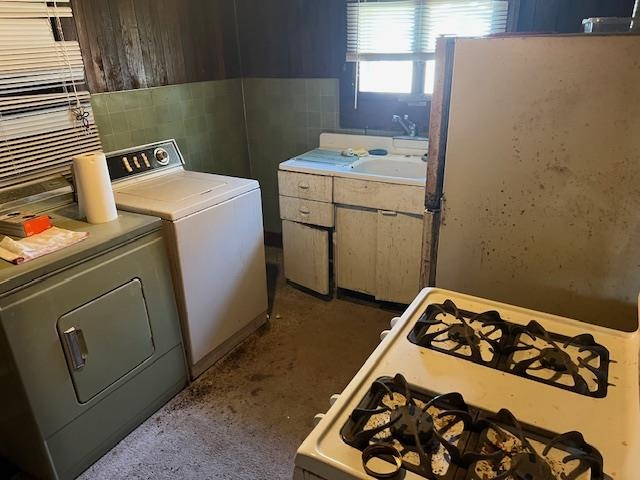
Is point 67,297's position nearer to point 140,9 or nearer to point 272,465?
point 272,465

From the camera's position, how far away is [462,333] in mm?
1220

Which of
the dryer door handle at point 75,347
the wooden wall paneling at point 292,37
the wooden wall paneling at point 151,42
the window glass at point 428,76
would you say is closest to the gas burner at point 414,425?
the dryer door handle at point 75,347

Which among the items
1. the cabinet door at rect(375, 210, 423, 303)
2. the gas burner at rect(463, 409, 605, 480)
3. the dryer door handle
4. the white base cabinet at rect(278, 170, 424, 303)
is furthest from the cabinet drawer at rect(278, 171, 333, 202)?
the gas burner at rect(463, 409, 605, 480)

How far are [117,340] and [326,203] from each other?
4.55 feet

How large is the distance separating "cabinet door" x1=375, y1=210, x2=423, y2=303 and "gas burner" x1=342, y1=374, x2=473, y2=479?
1652 mm

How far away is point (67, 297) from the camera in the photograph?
1.69 m

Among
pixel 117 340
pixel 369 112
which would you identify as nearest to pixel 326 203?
pixel 369 112

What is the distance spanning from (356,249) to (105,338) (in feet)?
4.93

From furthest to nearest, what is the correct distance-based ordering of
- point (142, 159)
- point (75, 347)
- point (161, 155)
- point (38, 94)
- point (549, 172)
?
point (161, 155)
point (142, 159)
point (38, 94)
point (75, 347)
point (549, 172)

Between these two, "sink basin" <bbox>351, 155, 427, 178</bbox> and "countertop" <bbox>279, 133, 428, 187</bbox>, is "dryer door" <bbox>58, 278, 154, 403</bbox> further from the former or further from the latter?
"sink basin" <bbox>351, 155, 427, 178</bbox>

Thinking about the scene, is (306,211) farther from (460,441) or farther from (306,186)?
(460,441)

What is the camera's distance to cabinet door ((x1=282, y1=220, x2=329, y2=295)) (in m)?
2.94

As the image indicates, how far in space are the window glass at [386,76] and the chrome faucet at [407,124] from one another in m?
0.17

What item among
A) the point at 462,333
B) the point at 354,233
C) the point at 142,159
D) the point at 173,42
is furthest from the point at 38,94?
the point at 462,333
